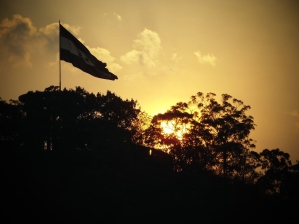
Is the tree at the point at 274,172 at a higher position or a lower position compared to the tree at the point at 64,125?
lower

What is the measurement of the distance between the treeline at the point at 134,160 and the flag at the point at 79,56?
15.7ft

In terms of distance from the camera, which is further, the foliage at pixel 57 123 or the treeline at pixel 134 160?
the foliage at pixel 57 123

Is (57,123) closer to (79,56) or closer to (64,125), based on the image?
(64,125)

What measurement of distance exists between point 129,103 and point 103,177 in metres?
23.2

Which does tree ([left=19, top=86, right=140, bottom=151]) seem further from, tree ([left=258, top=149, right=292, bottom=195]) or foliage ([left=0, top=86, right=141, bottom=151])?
tree ([left=258, top=149, right=292, bottom=195])

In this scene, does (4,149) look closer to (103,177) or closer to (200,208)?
(103,177)

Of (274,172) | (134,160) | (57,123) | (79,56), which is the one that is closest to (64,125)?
(57,123)

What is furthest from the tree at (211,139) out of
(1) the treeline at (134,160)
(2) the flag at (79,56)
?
(2) the flag at (79,56)

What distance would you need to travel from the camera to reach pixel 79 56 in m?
16.3

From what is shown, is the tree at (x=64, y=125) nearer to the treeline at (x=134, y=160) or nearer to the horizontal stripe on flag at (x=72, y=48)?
the treeline at (x=134, y=160)

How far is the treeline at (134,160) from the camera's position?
685 inches

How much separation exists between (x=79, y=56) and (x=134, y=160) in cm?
2040

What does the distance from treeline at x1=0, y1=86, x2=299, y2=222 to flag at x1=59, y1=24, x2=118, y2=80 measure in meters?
4.78

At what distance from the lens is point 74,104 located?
3519 centimetres
